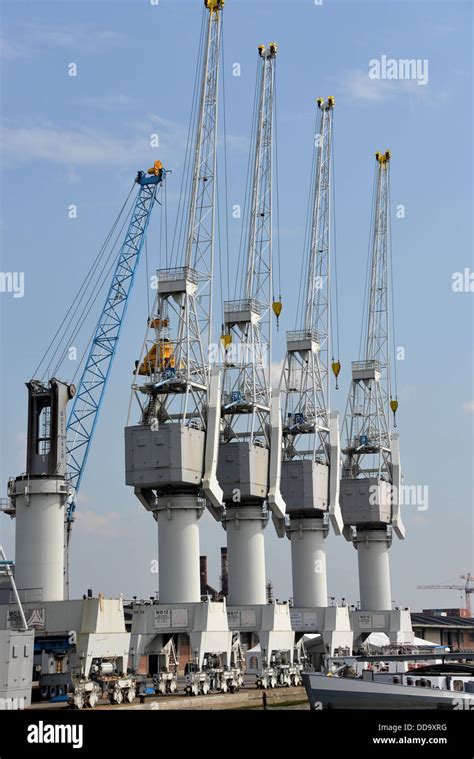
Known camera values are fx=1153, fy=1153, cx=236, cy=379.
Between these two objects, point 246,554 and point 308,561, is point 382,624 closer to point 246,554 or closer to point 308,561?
point 308,561

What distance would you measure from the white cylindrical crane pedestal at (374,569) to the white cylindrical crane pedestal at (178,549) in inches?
1810

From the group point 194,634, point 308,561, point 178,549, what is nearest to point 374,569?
point 308,561

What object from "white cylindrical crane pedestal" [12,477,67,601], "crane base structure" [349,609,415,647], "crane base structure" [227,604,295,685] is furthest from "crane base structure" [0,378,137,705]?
"crane base structure" [349,609,415,647]

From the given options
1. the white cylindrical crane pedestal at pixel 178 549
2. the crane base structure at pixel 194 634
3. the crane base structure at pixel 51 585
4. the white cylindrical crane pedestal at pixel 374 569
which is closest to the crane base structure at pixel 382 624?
the white cylindrical crane pedestal at pixel 374 569

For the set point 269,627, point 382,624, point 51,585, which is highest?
point 51,585

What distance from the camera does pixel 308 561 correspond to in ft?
401

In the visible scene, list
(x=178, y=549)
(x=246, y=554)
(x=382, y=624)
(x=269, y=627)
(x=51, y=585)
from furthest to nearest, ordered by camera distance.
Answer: (x=382, y=624)
(x=246, y=554)
(x=269, y=627)
(x=178, y=549)
(x=51, y=585)

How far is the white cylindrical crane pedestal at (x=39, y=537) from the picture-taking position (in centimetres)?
8525

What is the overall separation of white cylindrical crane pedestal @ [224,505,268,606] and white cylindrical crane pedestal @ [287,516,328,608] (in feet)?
43.2

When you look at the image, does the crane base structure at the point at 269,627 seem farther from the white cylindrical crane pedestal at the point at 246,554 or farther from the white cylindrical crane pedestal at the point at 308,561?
the white cylindrical crane pedestal at the point at 308,561

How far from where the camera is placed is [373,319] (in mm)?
153250

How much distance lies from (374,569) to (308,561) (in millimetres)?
16128

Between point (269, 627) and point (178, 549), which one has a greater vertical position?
point (178, 549)

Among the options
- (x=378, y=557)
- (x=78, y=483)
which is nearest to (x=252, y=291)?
(x=78, y=483)
